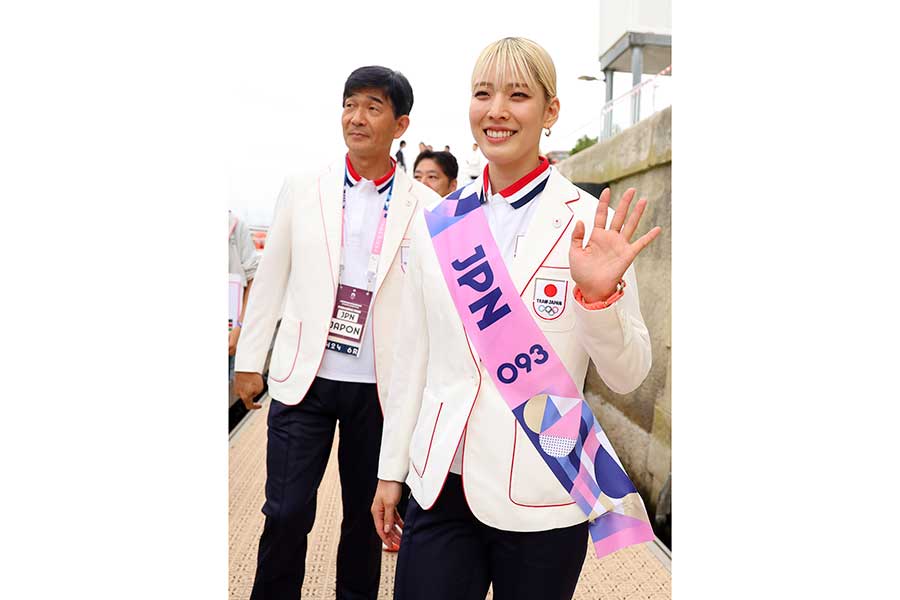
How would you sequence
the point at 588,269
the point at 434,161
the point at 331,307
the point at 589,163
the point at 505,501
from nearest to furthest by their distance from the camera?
the point at 588,269 < the point at 505,501 < the point at 331,307 < the point at 434,161 < the point at 589,163

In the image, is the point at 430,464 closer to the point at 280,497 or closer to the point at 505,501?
the point at 505,501

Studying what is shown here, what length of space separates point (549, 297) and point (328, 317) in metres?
1.10

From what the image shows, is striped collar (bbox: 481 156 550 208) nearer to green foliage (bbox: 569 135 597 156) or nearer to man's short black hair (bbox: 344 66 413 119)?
man's short black hair (bbox: 344 66 413 119)

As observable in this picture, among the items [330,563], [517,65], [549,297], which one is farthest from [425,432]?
[330,563]

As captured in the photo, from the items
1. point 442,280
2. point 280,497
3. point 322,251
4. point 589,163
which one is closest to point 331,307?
point 322,251

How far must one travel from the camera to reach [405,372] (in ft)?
5.97

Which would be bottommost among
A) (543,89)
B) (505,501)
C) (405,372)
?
(505,501)

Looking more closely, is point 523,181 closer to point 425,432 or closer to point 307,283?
point 425,432

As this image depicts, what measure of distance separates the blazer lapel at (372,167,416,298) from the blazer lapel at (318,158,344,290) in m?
0.15

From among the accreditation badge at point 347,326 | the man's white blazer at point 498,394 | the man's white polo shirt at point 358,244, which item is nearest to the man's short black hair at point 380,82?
the man's white polo shirt at point 358,244

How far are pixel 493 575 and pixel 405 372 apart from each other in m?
0.50

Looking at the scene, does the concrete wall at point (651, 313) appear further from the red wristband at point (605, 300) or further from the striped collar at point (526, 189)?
the red wristband at point (605, 300)

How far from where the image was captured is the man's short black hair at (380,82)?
258 centimetres

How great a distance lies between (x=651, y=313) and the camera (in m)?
4.46
